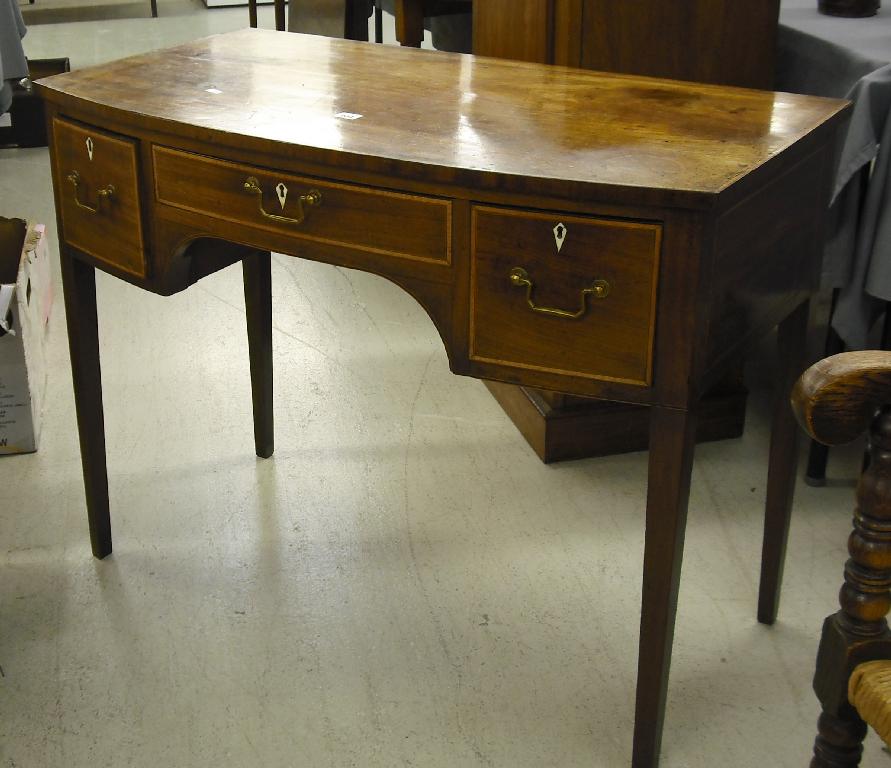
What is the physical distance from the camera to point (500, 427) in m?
2.59

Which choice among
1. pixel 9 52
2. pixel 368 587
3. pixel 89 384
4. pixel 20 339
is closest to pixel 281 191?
pixel 89 384

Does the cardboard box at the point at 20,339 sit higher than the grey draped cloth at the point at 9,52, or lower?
lower

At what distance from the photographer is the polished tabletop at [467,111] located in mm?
1433

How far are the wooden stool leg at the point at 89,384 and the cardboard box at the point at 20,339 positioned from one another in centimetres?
39

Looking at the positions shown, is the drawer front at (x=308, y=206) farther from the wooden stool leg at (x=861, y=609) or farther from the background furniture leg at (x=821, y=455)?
the background furniture leg at (x=821, y=455)

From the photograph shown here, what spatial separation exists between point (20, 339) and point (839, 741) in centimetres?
180

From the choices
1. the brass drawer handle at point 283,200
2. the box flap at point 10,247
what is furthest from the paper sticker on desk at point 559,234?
the box flap at point 10,247

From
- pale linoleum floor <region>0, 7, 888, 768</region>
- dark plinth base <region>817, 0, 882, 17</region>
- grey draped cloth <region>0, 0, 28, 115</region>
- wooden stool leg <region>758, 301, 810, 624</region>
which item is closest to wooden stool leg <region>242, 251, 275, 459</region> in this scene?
pale linoleum floor <region>0, 7, 888, 768</region>

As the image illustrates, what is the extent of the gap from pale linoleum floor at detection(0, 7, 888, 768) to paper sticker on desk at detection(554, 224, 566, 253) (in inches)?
29.6

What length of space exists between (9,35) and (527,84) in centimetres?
322

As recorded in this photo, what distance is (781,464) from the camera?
1.86m

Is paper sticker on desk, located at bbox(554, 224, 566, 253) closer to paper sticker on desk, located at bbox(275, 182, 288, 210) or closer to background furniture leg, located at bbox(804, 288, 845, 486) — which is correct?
paper sticker on desk, located at bbox(275, 182, 288, 210)

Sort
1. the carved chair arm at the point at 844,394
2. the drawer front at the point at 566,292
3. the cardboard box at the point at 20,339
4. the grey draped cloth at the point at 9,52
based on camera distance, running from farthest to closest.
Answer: the grey draped cloth at the point at 9,52 → the cardboard box at the point at 20,339 → the drawer front at the point at 566,292 → the carved chair arm at the point at 844,394

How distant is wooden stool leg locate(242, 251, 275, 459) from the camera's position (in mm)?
2275
